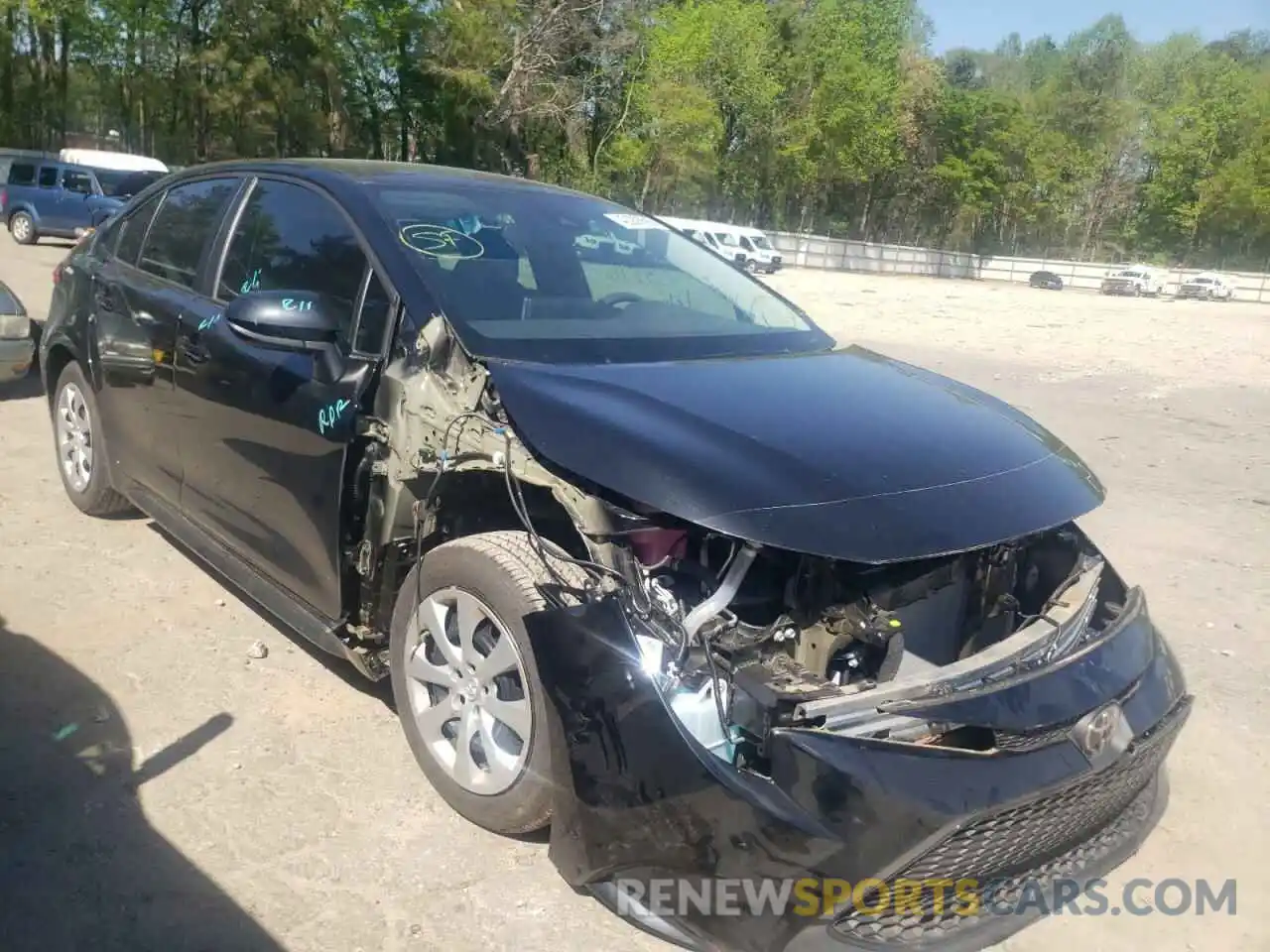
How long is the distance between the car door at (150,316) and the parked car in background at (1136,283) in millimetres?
46076

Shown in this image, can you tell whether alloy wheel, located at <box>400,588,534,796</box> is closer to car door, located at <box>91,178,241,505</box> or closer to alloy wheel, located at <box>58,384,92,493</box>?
car door, located at <box>91,178,241,505</box>

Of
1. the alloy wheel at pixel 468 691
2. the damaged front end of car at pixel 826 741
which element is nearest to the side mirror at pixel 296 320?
the alloy wheel at pixel 468 691

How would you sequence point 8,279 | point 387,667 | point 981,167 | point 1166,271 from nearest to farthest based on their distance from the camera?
point 387,667 → point 8,279 → point 1166,271 → point 981,167

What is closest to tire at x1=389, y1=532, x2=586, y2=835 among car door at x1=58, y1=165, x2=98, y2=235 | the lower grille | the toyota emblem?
the lower grille

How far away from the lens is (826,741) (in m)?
2.17

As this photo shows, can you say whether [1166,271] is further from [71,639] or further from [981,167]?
[71,639]

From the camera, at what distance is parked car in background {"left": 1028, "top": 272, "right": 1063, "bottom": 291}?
47.0 metres

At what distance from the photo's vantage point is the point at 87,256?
488 cm

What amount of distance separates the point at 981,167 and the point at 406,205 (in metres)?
65.5

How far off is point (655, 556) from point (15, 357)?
631cm

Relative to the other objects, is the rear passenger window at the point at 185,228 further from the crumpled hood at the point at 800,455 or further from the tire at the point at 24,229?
the tire at the point at 24,229

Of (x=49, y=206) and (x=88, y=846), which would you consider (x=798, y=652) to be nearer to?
(x=88, y=846)

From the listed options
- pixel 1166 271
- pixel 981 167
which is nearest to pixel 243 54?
pixel 1166 271

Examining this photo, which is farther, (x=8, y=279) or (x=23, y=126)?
(x=23, y=126)
